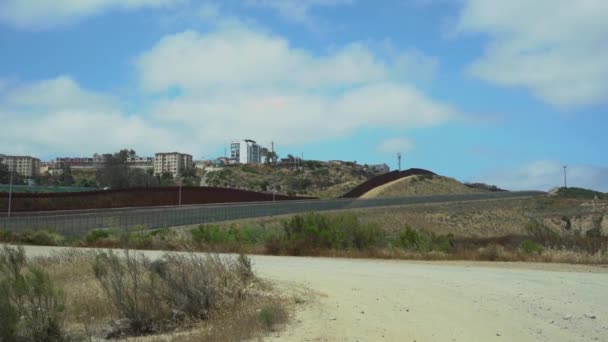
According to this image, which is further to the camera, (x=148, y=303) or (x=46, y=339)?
(x=148, y=303)

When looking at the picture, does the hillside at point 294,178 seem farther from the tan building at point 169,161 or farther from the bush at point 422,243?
the bush at point 422,243

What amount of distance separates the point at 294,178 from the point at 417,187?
39.2m

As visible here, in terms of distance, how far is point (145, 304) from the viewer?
10.8 meters

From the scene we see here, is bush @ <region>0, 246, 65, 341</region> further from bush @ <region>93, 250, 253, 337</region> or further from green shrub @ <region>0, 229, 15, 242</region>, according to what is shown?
green shrub @ <region>0, 229, 15, 242</region>

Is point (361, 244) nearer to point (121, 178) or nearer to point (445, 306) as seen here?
point (445, 306)

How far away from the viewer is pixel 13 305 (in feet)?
31.6

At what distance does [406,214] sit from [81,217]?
128 ft

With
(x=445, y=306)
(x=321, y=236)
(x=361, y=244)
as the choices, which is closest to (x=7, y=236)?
(x=321, y=236)

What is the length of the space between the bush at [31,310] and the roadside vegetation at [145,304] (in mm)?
13

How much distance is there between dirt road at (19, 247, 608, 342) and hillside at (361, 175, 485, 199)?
8068 centimetres

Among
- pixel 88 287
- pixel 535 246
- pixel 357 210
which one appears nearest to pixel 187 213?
pixel 357 210

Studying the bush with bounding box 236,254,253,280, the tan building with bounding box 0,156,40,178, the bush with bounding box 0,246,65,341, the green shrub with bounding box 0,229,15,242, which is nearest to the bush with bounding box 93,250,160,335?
the bush with bounding box 0,246,65,341

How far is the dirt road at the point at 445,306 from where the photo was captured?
902 cm

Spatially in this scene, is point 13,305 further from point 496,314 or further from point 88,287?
point 496,314
